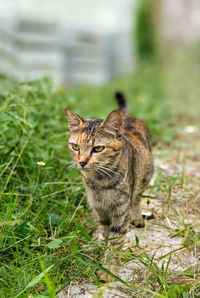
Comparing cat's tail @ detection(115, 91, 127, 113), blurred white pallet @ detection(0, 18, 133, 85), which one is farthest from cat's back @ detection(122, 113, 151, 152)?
blurred white pallet @ detection(0, 18, 133, 85)

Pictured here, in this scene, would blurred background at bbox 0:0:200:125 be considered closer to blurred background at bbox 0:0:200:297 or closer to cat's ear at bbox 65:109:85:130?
blurred background at bbox 0:0:200:297

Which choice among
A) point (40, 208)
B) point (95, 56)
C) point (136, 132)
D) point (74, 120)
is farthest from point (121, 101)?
point (95, 56)

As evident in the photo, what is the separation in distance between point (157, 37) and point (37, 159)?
32.7 ft

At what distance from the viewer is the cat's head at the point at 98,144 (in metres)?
2.23

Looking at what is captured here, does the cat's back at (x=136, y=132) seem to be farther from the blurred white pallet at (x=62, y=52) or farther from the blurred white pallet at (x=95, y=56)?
the blurred white pallet at (x=95, y=56)

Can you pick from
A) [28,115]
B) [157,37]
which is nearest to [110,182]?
[28,115]

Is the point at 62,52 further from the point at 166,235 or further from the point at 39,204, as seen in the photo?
the point at 166,235

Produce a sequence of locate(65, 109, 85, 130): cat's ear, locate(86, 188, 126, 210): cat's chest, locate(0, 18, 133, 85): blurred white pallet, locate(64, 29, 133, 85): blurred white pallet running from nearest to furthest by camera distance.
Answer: locate(86, 188, 126, 210): cat's chest
locate(65, 109, 85, 130): cat's ear
locate(0, 18, 133, 85): blurred white pallet
locate(64, 29, 133, 85): blurred white pallet

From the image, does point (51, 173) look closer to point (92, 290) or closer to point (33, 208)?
point (33, 208)

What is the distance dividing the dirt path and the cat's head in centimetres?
52

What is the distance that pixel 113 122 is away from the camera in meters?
2.31

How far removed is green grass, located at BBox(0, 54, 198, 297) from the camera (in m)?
2.05

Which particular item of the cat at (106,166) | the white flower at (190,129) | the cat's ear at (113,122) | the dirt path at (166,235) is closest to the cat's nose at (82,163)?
the cat at (106,166)

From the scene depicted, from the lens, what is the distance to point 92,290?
2.05 metres
